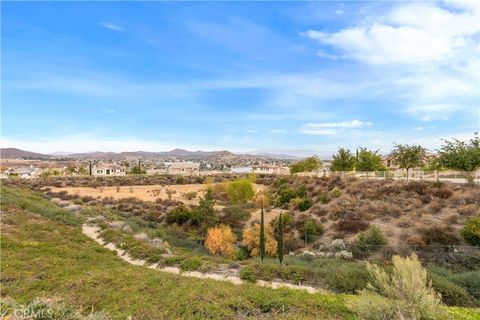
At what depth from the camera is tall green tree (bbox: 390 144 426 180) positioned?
37.6 meters

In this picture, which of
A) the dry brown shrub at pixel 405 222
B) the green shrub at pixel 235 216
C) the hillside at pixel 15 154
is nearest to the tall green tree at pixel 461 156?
the dry brown shrub at pixel 405 222

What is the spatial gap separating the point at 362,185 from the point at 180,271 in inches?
1080

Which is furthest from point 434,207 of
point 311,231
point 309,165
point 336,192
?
point 309,165

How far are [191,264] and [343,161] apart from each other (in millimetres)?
37886

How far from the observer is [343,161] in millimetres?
47625

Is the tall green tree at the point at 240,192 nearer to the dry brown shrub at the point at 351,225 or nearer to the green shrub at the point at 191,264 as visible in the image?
the dry brown shrub at the point at 351,225

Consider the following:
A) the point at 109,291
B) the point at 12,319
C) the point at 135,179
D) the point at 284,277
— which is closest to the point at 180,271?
the point at 284,277

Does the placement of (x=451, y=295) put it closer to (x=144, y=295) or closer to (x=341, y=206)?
(x=144, y=295)

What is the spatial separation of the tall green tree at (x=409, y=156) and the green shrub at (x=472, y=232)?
18511 mm

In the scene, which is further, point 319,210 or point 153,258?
point 319,210

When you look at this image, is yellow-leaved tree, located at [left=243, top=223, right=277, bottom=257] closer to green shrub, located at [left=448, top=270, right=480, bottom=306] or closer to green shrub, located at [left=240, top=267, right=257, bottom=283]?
green shrub, located at [left=240, top=267, right=257, bottom=283]

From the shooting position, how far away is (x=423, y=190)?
30266 millimetres

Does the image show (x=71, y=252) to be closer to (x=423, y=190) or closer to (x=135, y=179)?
(x=423, y=190)

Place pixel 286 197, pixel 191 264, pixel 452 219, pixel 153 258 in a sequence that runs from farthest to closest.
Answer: pixel 286 197 < pixel 452 219 < pixel 153 258 < pixel 191 264
